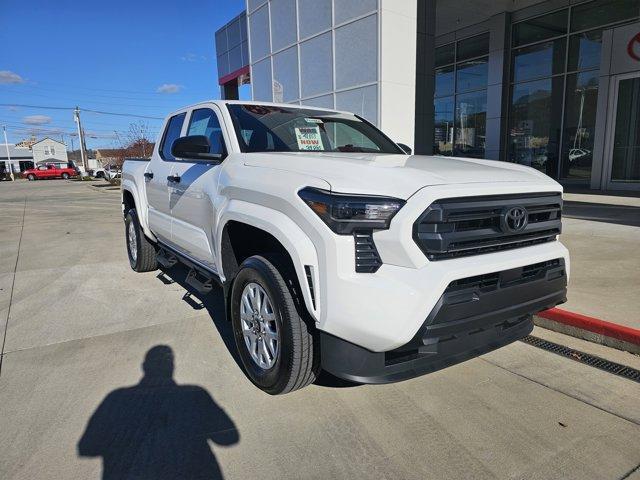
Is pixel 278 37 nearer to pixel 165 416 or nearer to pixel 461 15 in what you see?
pixel 461 15

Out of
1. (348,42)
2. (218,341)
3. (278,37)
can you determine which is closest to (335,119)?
(218,341)

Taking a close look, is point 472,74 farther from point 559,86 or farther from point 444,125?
point 559,86

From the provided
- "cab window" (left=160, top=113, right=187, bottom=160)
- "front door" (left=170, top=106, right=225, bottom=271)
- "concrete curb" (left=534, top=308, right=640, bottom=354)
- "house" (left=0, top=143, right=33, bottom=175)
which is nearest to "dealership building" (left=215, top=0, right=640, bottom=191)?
"cab window" (left=160, top=113, right=187, bottom=160)

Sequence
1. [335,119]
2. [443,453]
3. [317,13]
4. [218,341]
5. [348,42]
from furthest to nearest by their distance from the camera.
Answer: [317,13]
[348,42]
[335,119]
[218,341]
[443,453]

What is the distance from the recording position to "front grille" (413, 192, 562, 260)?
232 centimetres

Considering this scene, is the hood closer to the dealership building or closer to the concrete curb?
the concrete curb

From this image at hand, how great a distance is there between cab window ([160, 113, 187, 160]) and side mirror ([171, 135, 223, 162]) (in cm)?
146

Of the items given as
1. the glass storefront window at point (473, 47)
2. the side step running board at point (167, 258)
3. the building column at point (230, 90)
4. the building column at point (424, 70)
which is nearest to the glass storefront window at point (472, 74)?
the glass storefront window at point (473, 47)

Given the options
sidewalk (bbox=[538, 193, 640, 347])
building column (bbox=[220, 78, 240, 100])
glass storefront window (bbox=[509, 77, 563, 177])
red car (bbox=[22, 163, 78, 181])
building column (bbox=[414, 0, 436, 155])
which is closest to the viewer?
sidewalk (bbox=[538, 193, 640, 347])

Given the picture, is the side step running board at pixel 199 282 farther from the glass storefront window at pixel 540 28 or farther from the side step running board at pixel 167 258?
the glass storefront window at pixel 540 28

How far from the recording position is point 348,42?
36.8 ft

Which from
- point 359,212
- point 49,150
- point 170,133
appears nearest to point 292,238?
point 359,212

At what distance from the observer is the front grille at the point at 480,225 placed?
2324 millimetres

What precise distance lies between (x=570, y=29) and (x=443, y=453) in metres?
16.6
